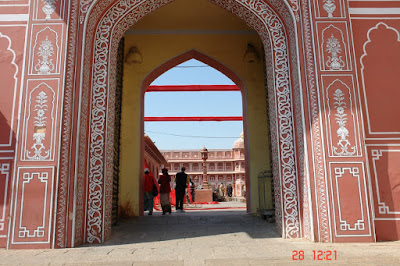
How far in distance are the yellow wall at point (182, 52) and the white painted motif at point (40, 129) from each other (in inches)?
117

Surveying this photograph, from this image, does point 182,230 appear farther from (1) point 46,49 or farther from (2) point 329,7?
(2) point 329,7

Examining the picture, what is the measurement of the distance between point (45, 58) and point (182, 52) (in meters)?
3.60

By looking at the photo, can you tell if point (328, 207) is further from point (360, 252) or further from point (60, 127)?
point (60, 127)

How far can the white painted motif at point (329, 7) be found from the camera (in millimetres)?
4277

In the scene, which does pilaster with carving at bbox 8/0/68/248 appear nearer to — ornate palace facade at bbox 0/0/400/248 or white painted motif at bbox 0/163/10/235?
ornate palace facade at bbox 0/0/400/248

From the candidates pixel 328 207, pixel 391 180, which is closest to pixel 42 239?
pixel 328 207

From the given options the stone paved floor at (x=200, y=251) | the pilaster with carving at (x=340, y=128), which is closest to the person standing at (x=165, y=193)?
the stone paved floor at (x=200, y=251)

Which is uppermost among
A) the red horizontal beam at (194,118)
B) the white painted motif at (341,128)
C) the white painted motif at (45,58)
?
the red horizontal beam at (194,118)

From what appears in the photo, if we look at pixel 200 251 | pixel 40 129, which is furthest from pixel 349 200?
pixel 40 129

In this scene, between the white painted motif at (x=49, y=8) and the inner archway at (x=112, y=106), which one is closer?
the inner archway at (x=112, y=106)

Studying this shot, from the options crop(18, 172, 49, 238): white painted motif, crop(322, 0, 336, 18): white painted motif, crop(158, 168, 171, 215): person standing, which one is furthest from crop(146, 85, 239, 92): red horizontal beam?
crop(18, 172, 49, 238): white painted motif

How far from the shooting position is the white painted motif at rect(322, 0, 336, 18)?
14.0ft

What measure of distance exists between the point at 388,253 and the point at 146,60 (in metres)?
5.60

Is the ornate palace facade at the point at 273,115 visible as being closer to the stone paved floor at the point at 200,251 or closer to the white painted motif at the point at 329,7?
the white painted motif at the point at 329,7
